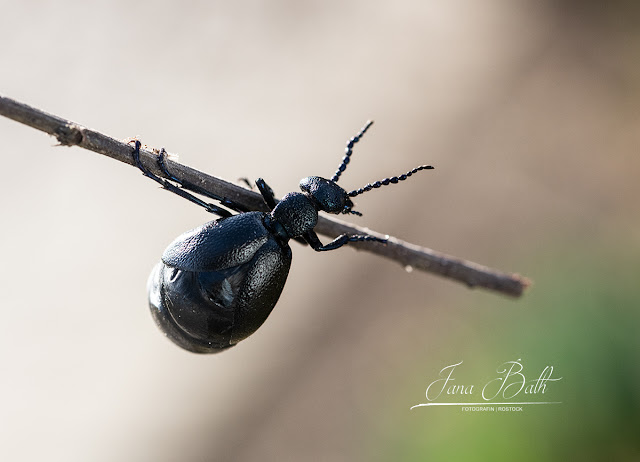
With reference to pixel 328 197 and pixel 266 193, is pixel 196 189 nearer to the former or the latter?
pixel 266 193

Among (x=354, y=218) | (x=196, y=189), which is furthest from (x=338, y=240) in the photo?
(x=354, y=218)

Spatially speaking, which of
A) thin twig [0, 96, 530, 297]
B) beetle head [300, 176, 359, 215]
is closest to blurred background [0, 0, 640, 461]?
thin twig [0, 96, 530, 297]

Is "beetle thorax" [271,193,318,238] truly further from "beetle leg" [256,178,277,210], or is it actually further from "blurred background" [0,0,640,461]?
"blurred background" [0,0,640,461]

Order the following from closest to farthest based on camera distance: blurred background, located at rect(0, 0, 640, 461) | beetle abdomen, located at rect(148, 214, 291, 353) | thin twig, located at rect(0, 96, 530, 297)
→ thin twig, located at rect(0, 96, 530, 297), beetle abdomen, located at rect(148, 214, 291, 353), blurred background, located at rect(0, 0, 640, 461)

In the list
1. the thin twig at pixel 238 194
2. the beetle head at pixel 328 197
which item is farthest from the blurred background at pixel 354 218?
the beetle head at pixel 328 197

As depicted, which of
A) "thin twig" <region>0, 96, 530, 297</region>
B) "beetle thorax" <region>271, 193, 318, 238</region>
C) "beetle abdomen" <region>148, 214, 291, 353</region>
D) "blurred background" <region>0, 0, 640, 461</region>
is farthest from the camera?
"blurred background" <region>0, 0, 640, 461</region>

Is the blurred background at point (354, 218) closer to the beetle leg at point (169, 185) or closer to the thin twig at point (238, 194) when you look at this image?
the thin twig at point (238, 194)

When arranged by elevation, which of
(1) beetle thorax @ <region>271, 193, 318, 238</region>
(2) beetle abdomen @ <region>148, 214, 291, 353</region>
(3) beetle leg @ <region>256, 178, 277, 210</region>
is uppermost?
(3) beetle leg @ <region>256, 178, 277, 210</region>
